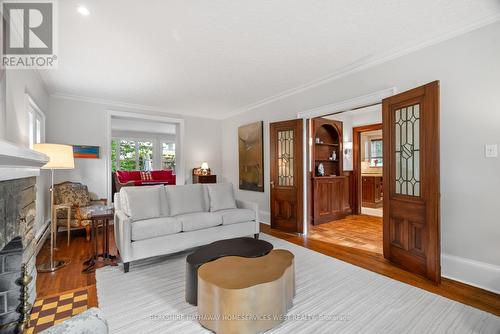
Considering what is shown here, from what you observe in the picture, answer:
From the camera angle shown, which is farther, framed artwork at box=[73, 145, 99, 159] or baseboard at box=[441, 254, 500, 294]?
framed artwork at box=[73, 145, 99, 159]

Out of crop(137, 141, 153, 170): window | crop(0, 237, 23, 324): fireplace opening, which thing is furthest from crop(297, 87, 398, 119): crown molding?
crop(137, 141, 153, 170): window

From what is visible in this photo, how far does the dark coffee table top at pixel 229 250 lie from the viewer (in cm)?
220

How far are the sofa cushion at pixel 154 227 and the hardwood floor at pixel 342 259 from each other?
2.11 ft

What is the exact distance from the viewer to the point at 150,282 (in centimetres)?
251

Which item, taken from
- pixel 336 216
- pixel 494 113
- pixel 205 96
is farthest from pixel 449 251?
pixel 205 96

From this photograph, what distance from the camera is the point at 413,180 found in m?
2.77

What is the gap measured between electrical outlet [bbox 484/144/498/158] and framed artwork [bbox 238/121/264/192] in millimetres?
3587

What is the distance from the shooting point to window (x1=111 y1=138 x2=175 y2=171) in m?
9.72

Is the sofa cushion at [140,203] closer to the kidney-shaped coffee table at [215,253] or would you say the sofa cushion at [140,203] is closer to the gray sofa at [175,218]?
the gray sofa at [175,218]

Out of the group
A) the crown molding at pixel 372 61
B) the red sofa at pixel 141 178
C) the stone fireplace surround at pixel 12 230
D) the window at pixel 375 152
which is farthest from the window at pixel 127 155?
the window at pixel 375 152

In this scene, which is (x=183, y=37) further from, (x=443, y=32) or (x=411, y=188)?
(x=411, y=188)

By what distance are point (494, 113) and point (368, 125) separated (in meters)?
3.62

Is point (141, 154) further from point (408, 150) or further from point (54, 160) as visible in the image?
point (408, 150)

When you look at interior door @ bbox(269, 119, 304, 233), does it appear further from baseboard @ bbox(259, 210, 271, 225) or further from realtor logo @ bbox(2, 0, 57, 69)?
realtor logo @ bbox(2, 0, 57, 69)
